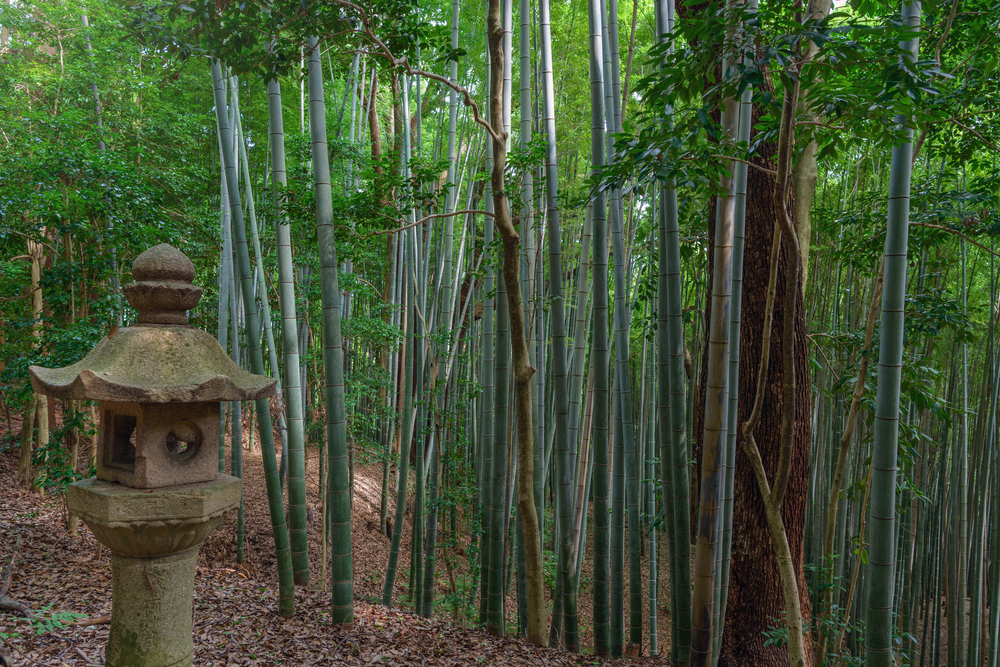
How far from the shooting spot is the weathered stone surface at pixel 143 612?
6.19 ft

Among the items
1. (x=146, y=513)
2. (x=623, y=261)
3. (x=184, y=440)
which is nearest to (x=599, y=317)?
(x=623, y=261)

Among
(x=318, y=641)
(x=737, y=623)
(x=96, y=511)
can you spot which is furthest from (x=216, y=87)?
(x=737, y=623)

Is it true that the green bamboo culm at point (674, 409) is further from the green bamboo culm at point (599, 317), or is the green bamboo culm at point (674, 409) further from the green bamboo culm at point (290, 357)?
the green bamboo culm at point (290, 357)

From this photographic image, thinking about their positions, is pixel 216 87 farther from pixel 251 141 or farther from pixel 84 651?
pixel 251 141

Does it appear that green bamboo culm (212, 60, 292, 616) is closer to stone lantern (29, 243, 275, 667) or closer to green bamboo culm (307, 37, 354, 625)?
green bamboo culm (307, 37, 354, 625)

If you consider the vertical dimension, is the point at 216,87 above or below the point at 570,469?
above

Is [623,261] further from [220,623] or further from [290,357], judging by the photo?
[220,623]

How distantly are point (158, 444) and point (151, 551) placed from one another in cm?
37

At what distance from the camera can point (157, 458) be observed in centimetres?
186

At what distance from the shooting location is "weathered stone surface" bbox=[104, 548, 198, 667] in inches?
74.2

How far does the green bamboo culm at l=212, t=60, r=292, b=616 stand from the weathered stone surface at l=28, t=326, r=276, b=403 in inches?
43.1

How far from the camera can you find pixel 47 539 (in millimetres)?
3971

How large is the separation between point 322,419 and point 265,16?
4466 mm

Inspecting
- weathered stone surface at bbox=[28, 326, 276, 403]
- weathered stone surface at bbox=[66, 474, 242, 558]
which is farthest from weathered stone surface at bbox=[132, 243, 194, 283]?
weathered stone surface at bbox=[66, 474, 242, 558]
